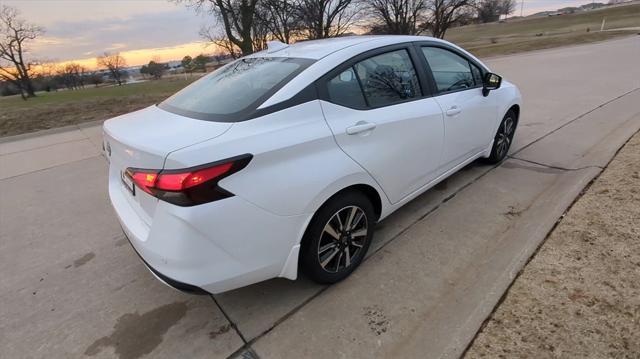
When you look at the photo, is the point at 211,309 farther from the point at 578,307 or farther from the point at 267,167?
the point at 578,307

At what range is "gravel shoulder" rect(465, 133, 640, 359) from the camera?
1.92 m

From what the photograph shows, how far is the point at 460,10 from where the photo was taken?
41.9 metres

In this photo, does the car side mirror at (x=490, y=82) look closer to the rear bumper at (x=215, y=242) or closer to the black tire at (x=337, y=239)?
the black tire at (x=337, y=239)

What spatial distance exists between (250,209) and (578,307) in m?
2.00

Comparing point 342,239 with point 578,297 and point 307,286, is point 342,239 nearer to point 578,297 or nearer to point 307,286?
point 307,286

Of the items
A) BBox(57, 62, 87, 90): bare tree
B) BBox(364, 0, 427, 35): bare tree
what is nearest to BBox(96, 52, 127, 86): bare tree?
BBox(57, 62, 87, 90): bare tree

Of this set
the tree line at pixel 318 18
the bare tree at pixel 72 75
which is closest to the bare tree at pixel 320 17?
the tree line at pixel 318 18

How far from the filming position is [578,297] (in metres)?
2.20

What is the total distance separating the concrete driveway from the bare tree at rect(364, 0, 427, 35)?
3882cm

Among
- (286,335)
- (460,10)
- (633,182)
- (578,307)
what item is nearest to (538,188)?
(633,182)

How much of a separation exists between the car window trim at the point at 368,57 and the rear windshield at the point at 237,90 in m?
0.18

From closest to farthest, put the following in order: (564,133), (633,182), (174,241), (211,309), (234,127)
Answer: (174,241) < (234,127) < (211,309) < (633,182) < (564,133)

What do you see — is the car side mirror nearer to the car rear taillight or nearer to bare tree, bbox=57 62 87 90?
the car rear taillight

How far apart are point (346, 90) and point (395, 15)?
140 feet
